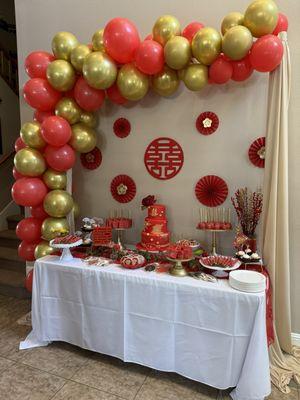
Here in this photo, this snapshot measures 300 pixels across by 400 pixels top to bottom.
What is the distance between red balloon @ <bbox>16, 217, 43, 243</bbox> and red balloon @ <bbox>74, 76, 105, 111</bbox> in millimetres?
1041

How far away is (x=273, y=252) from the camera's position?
1.86 meters

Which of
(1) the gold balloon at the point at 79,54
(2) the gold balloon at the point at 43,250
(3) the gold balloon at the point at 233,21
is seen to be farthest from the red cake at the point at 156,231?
(3) the gold balloon at the point at 233,21

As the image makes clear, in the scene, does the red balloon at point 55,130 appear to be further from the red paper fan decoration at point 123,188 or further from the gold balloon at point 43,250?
the gold balloon at point 43,250

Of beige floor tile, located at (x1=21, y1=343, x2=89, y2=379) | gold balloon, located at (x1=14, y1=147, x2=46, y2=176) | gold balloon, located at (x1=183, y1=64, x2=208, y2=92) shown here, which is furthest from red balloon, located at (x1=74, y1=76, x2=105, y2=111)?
beige floor tile, located at (x1=21, y1=343, x2=89, y2=379)

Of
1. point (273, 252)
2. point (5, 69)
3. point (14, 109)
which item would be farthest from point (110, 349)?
point (5, 69)

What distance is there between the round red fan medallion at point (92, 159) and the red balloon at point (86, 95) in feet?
1.83

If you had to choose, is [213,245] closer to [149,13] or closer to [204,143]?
[204,143]

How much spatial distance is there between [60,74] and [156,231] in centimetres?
136

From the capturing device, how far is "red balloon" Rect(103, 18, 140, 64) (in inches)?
71.5

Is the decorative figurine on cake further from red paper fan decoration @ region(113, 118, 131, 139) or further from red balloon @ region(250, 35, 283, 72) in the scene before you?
red balloon @ region(250, 35, 283, 72)

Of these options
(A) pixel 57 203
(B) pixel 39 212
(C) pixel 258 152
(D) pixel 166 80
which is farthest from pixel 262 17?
(B) pixel 39 212

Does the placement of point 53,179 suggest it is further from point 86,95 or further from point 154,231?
point 154,231

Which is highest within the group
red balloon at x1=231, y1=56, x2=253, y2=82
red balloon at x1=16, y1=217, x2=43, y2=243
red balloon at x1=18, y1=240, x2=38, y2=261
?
red balloon at x1=231, y1=56, x2=253, y2=82

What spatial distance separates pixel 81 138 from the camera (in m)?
2.24
